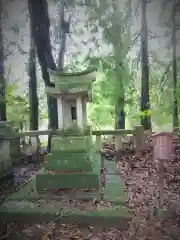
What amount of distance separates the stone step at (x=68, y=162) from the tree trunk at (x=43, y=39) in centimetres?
153

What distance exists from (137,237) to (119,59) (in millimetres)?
→ 2926

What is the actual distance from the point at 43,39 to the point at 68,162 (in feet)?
7.48

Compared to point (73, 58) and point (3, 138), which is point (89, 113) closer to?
point (73, 58)

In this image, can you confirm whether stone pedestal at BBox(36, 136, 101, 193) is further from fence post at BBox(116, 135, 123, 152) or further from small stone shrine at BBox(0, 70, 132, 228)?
fence post at BBox(116, 135, 123, 152)

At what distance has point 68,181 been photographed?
8.16 ft

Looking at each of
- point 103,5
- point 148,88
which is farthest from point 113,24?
point 148,88

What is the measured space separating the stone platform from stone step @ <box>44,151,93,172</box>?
0.26m

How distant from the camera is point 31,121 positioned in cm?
416

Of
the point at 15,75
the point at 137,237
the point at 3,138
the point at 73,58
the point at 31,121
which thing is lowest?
the point at 137,237

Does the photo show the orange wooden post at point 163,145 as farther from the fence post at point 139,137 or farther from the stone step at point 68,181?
the fence post at point 139,137

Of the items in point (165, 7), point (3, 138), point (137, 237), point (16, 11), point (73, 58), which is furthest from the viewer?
point (73, 58)

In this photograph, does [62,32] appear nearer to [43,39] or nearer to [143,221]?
[43,39]

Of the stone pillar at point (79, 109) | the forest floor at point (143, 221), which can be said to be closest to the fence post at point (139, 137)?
the forest floor at point (143, 221)

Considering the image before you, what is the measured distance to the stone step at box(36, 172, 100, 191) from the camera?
8.11 feet
